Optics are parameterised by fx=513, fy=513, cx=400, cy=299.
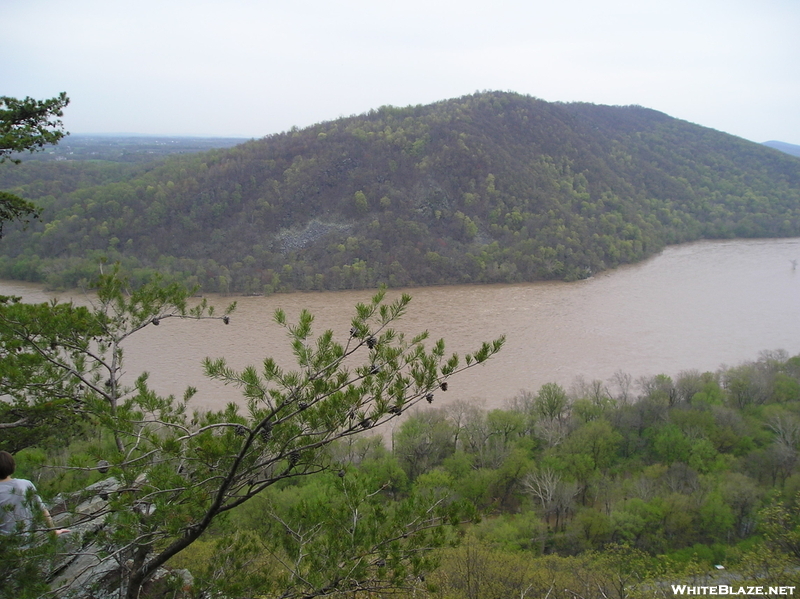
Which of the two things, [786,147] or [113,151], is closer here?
[113,151]

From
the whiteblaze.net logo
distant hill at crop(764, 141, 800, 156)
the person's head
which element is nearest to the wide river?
the whiteblaze.net logo

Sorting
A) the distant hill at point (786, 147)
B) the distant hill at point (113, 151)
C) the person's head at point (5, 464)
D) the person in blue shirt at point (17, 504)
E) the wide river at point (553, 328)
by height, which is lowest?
the wide river at point (553, 328)

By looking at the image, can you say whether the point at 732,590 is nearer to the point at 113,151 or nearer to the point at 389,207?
the point at 389,207

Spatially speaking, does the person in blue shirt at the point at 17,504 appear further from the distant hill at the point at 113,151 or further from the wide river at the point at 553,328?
the distant hill at the point at 113,151

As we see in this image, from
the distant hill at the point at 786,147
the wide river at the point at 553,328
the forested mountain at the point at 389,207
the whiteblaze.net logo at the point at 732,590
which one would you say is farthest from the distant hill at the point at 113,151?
the distant hill at the point at 786,147

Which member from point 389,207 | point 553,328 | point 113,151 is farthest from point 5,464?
point 113,151
